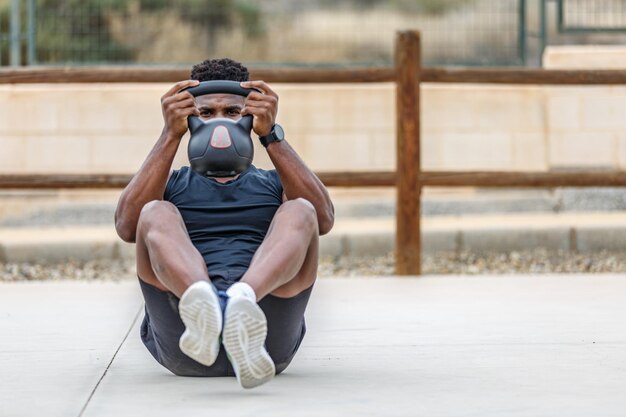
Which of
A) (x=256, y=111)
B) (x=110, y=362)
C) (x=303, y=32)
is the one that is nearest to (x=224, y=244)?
(x=256, y=111)

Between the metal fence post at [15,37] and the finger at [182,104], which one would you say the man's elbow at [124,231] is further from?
the metal fence post at [15,37]

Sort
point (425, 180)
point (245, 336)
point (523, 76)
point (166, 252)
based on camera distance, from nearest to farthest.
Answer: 1. point (245, 336)
2. point (166, 252)
3. point (425, 180)
4. point (523, 76)

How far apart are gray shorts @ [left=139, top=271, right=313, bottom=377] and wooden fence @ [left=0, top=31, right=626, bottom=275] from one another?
3338mm

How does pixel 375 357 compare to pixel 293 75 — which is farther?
pixel 293 75

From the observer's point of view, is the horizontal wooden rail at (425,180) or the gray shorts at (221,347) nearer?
the gray shorts at (221,347)

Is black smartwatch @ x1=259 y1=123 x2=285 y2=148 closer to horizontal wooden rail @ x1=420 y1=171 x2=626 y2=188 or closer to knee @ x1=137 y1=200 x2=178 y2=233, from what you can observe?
knee @ x1=137 y1=200 x2=178 y2=233

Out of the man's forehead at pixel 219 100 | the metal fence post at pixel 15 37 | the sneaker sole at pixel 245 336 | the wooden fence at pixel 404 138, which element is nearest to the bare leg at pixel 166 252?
the sneaker sole at pixel 245 336

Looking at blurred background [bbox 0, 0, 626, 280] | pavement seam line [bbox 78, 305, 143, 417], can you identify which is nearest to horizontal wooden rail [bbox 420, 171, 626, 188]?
pavement seam line [bbox 78, 305, 143, 417]

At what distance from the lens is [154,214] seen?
3.90 meters

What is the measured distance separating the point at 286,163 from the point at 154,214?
1.52ft

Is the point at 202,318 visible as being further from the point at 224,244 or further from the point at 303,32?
the point at 303,32

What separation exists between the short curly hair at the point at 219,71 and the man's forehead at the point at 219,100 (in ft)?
0.95

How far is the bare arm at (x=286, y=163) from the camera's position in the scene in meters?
3.95

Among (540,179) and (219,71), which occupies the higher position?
(219,71)
